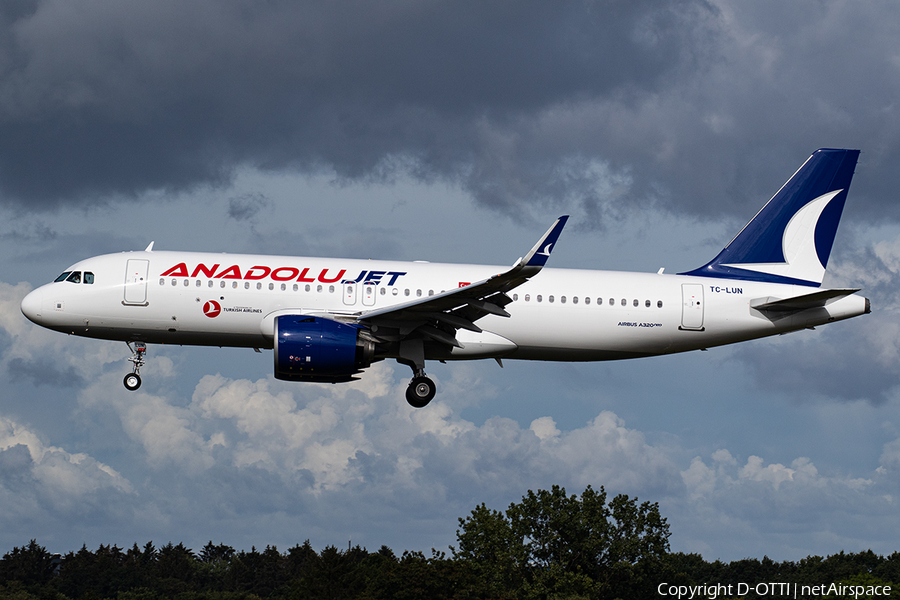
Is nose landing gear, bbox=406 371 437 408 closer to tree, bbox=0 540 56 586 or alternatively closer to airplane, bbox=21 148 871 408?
airplane, bbox=21 148 871 408

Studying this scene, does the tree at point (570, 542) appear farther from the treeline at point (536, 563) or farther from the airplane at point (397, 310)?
the airplane at point (397, 310)

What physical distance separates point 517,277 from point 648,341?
25.9 ft

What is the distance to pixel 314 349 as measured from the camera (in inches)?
1074

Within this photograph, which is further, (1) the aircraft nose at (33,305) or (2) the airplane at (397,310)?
(1) the aircraft nose at (33,305)

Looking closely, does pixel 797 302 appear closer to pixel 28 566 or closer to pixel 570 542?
pixel 570 542

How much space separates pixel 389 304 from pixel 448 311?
87.6 inches

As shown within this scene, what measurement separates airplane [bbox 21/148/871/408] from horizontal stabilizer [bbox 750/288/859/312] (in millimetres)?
60

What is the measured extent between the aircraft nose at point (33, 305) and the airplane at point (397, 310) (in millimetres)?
37

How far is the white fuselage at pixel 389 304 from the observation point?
28938 mm

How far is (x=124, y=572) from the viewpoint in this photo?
149500mm

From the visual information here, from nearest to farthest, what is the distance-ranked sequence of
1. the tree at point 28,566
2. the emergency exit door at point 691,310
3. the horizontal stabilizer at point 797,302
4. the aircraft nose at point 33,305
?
the aircraft nose at point 33,305 < the horizontal stabilizer at point 797,302 < the emergency exit door at point 691,310 < the tree at point 28,566

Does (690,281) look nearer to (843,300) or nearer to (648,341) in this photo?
(648,341)

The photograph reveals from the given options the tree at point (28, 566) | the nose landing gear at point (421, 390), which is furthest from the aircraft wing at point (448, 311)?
the tree at point (28, 566)

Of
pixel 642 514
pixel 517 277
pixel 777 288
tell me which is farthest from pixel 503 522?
pixel 517 277
